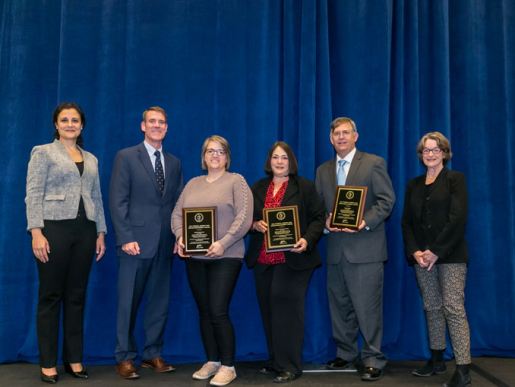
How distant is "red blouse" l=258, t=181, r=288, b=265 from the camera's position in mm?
3033

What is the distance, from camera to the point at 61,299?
3.06 metres

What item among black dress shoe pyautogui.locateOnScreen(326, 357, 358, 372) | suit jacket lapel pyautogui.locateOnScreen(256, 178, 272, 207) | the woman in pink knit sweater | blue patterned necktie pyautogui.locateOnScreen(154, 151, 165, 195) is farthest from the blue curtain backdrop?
the woman in pink knit sweater

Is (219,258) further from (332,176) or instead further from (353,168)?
(353,168)

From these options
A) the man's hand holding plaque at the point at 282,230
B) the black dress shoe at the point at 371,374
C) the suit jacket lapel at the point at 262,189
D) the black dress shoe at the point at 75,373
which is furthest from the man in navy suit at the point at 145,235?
the black dress shoe at the point at 371,374

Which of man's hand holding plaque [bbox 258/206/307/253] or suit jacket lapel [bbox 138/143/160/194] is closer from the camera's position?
man's hand holding plaque [bbox 258/206/307/253]

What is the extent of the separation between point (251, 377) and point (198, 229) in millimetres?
1196

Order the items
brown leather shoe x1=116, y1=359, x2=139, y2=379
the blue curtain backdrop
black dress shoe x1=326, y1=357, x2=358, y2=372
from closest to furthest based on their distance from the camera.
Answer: brown leather shoe x1=116, y1=359, x2=139, y2=379, black dress shoe x1=326, y1=357, x2=358, y2=372, the blue curtain backdrop

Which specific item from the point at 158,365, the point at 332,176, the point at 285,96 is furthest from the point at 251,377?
the point at 285,96

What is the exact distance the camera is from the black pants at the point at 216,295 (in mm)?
2902

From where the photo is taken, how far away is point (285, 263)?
3.01 meters

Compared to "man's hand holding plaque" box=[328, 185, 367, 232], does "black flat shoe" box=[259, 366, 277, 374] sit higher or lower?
lower

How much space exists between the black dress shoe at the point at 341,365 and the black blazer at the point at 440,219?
0.94 metres

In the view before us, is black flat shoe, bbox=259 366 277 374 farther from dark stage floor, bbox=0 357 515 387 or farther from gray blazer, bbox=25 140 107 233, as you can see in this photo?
gray blazer, bbox=25 140 107 233

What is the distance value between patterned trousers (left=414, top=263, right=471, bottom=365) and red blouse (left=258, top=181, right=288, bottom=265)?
1.05 meters
